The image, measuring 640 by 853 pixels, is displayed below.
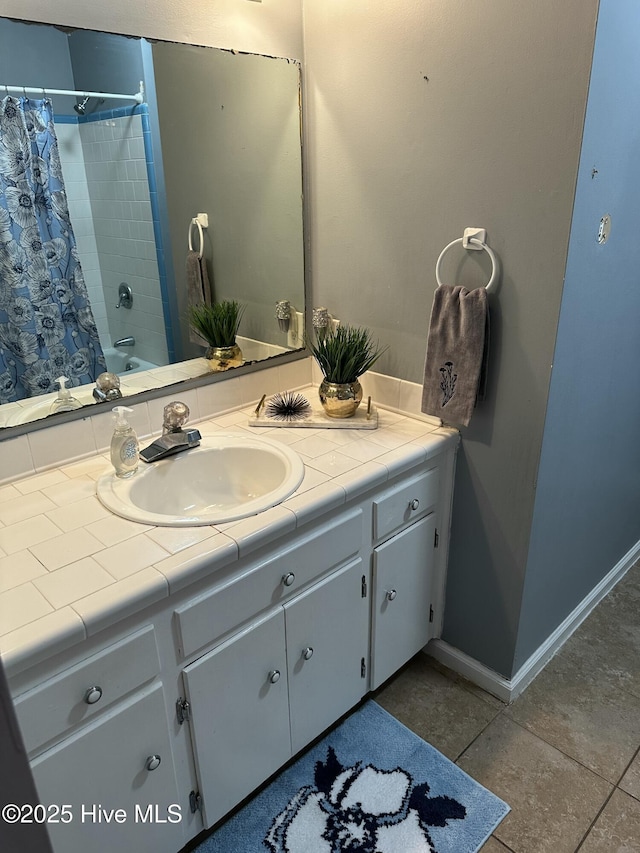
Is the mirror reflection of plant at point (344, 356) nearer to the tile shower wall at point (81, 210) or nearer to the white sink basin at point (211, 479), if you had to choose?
the white sink basin at point (211, 479)

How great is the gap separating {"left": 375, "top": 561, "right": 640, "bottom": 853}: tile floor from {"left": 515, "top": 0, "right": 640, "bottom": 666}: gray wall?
16 centimetres

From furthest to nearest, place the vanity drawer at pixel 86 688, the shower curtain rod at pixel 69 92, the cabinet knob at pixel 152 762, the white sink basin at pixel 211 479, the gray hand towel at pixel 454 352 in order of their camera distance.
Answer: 1. the gray hand towel at pixel 454 352
2. the white sink basin at pixel 211 479
3. the shower curtain rod at pixel 69 92
4. the cabinet knob at pixel 152 762
5. the vanity drawer at pixel 86 688

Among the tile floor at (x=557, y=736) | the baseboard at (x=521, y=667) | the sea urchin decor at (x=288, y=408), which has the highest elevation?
the sea urchin decor at (x=288, y=408)

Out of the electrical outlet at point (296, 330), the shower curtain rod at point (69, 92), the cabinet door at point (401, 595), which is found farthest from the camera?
the electrical outlet at point (296, 330)

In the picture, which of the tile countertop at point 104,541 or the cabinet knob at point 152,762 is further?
the cabinet knob at point 152,762

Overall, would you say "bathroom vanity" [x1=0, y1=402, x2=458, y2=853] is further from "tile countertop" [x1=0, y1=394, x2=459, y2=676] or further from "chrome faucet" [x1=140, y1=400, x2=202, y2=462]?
"chrome faucet" [x1=140, y1=400, x2=202, y2=462]

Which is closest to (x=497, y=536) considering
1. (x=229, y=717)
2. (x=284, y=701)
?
(x=284, y=701)

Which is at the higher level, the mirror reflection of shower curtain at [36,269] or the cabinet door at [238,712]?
the mirror reflection of shower curtain at [36,269]

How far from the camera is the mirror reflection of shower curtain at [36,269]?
4.34ft

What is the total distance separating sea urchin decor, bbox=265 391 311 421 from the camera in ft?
5.84

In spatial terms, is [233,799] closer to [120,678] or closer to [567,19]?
[120,678]

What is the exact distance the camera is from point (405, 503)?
63.2 inches

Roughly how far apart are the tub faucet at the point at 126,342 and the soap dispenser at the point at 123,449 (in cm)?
22

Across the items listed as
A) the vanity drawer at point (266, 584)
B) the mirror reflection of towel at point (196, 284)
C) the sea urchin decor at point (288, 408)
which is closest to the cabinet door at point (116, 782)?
the vanity drawer at point (266, 584)
